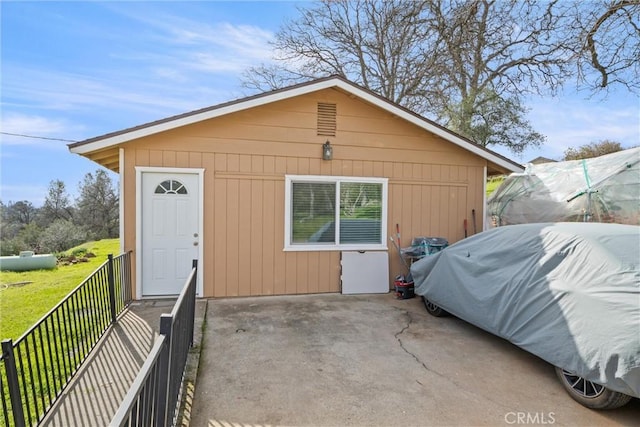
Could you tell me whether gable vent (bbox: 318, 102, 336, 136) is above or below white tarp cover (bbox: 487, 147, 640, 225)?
above

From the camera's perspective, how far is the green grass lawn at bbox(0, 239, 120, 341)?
4891 millimetres

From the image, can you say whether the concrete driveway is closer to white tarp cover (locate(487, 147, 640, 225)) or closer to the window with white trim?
the window with white trim

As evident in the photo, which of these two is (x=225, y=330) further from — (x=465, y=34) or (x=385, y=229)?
(x=465, y=34)

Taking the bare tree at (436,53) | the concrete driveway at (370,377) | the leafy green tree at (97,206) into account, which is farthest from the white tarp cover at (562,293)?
the leafy green tree at (97,206)

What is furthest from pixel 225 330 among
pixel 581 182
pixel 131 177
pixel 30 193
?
pixel 30 193

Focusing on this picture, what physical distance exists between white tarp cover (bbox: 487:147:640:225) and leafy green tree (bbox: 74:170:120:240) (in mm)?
19752

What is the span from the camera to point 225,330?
4289 mm

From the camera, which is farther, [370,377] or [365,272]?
[365,272]

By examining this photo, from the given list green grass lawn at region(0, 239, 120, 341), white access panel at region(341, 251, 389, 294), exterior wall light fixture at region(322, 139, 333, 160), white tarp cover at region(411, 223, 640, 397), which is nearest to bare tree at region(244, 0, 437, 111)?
exterior wall light fixture at region(322, 139, 333, 160)

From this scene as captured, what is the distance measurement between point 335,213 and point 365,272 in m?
1.24

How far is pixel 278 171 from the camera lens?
19.7ft

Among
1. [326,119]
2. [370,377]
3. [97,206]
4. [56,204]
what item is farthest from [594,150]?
[56,204]

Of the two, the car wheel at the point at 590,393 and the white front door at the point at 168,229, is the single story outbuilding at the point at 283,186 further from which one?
the car wheel at the point at 590,393

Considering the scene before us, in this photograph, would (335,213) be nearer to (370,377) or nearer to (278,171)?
(278,171)
